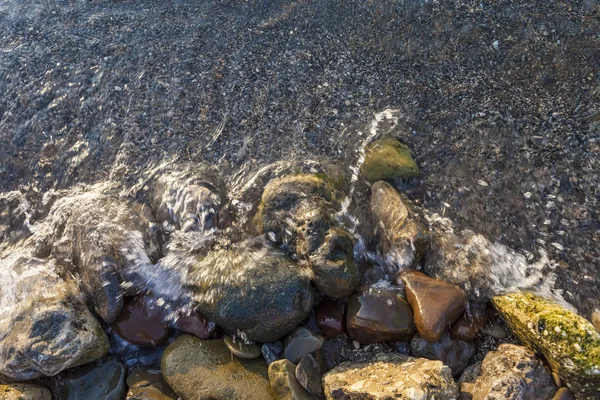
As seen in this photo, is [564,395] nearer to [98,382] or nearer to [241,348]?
[241,348]

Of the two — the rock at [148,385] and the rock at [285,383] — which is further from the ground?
the rock at [285,383]

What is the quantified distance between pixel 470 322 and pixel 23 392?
334 cm

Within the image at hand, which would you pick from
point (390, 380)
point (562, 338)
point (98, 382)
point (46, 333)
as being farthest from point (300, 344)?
point (46, 333)

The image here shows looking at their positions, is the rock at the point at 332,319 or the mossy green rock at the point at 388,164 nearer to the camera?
the rock at the point at 332,319

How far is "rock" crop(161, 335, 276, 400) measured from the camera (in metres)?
3.24

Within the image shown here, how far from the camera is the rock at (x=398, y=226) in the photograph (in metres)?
3.73

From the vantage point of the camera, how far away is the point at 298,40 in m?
5.31

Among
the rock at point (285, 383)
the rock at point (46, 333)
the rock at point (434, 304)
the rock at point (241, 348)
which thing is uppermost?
the rock at point (434, 304)

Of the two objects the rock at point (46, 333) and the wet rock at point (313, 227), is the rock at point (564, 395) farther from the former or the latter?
the rock at point (46, 333)

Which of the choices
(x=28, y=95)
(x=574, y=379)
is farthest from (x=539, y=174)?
(x=28, y=95)

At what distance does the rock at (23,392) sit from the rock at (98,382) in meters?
A: 0.14

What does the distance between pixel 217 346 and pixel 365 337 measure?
113cm

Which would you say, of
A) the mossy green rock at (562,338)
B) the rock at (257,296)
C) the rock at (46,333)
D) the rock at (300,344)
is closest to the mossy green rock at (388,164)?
the rock at (257,296)

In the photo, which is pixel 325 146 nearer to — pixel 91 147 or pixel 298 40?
pixel 298 40
